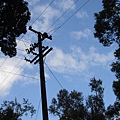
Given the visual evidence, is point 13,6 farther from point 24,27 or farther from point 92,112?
point 92,112

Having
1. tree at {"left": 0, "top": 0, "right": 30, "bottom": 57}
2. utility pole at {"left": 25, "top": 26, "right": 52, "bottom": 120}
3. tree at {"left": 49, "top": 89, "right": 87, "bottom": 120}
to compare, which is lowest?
utility pole at {"left": 25, "top": 26, "right": 52, "bottom": 120}

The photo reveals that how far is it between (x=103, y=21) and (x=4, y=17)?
26.8 feet

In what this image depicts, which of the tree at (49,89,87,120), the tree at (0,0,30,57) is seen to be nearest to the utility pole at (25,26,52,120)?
the tree at (0,0,30,57)

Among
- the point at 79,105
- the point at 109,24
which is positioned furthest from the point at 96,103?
the point at 109,24

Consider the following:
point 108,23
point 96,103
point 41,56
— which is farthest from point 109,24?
point 96,103

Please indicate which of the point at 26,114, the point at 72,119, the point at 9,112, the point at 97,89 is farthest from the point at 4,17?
the point at 97,89

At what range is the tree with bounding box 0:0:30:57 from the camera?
18.6 meters

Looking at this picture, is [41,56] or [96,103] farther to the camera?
[96,103]

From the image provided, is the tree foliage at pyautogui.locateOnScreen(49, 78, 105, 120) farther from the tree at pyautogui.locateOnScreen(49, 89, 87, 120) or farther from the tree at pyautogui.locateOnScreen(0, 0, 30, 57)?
the tree at pyautogui.locateOnScreen(0, 0, 30, 57)

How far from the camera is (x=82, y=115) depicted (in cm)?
4312

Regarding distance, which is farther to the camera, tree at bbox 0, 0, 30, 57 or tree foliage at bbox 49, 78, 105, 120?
tree foliage at bbox 49, 78, 105, 120

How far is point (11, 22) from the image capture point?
61.4 ft

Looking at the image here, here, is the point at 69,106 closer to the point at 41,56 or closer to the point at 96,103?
the point at 96,103

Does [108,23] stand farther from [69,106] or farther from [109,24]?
[69,106]
